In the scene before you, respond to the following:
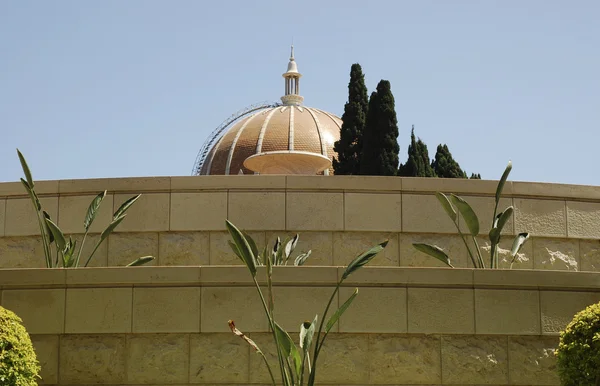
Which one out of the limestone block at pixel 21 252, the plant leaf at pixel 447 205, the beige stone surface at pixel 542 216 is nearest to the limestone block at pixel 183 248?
the limestone block at pixel 21 252

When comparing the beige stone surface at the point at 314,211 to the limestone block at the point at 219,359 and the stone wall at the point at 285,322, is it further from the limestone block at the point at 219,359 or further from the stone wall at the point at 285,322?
the limestone block at the point at 219,359

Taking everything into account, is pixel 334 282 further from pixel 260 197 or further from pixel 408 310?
pixel 260 197

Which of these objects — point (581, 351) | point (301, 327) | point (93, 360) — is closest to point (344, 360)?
point (301, 327)

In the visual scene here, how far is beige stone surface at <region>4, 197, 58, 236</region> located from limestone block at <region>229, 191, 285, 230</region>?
2.62 meters

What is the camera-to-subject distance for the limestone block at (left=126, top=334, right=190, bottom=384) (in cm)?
1001

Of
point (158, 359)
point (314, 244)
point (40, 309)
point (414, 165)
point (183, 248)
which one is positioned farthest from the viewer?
point (414, 165)

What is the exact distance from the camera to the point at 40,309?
1025 cm

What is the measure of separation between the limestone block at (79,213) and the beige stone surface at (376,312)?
4.40m

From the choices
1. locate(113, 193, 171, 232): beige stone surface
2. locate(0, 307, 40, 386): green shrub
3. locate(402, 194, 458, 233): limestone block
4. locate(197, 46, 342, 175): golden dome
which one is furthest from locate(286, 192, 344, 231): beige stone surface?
locate(197, 46, 342, 175): golden dome

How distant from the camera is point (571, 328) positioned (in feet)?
30.6

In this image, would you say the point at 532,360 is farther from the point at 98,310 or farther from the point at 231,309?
the point at 98,310

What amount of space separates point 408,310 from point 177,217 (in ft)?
13.3

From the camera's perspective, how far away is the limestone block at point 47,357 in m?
10.1

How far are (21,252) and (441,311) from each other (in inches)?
250
